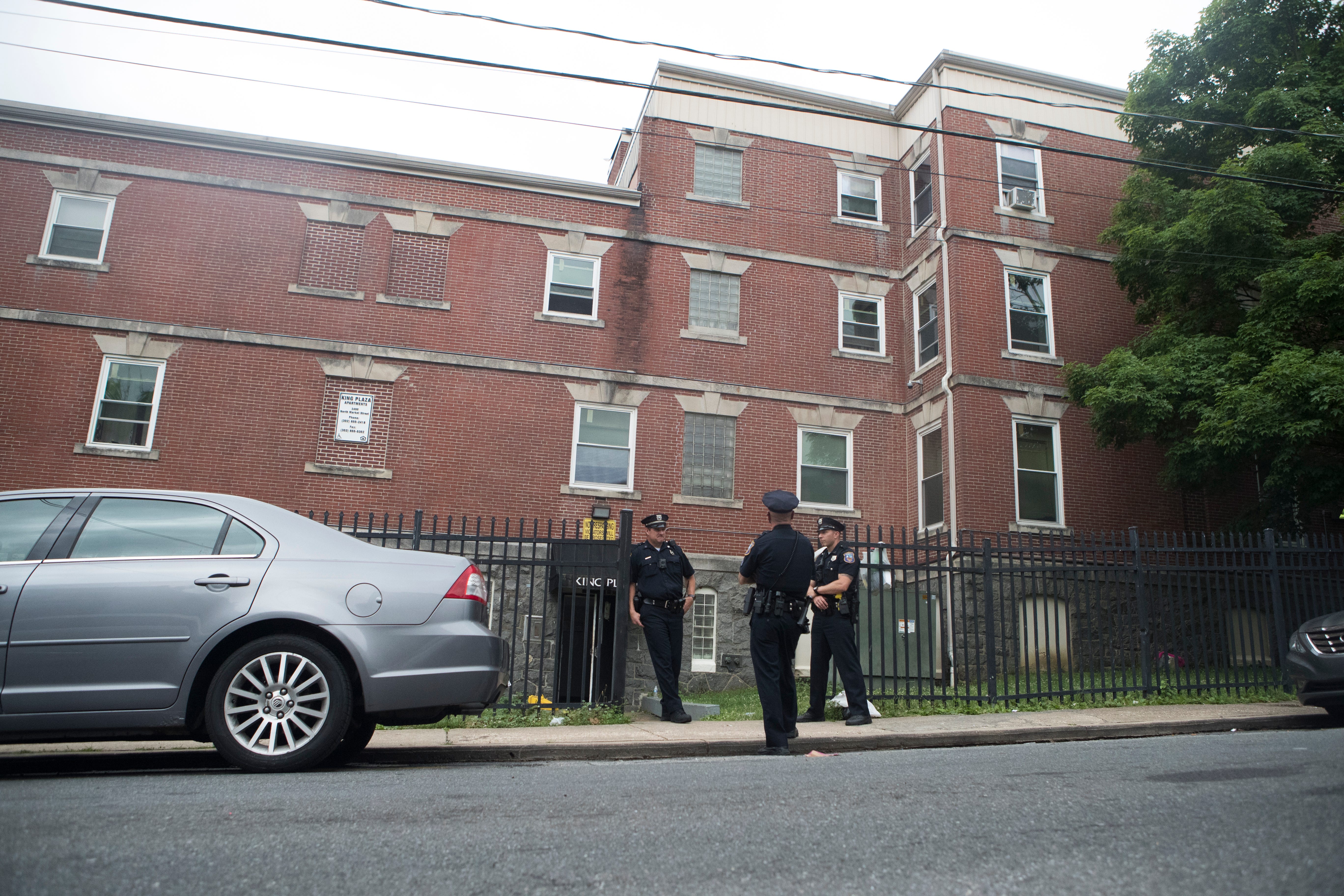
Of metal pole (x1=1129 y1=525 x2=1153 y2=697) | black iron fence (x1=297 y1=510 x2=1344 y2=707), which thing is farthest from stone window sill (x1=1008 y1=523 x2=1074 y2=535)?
metal pole (x1=1129 y1=525 x2=1153 y2=697)

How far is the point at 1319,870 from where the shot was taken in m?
2.80

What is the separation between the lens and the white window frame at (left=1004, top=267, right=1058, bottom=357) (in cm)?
1802

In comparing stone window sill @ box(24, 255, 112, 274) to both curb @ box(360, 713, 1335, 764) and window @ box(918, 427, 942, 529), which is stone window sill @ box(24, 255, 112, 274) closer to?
curb @ box(360, 713, 1335, 764)

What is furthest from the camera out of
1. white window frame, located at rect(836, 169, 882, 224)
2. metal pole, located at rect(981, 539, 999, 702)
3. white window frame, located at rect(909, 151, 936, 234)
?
white window frame, located at rect(836, 169, 882, 224)

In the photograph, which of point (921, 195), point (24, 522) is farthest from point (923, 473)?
point (24, 522)

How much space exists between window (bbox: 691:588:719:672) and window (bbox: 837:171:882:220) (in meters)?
8.47

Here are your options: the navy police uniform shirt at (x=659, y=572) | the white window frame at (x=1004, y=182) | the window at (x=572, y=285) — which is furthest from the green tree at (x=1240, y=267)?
the navy police uniform shirt at (x=659, y=572)

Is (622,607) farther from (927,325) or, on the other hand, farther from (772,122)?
(772,122)

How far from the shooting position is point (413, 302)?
1686cm

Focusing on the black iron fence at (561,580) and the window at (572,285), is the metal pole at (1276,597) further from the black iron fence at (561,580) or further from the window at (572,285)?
the window at (572,285)

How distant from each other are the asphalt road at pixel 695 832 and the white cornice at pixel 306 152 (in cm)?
1382

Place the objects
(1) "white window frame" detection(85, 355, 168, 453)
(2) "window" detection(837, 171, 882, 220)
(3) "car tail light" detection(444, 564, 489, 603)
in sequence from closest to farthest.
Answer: (3) "car tail light" detection(444, 564, 489, 603) → (1) "white window frame" detection(85, 355, 168, 453) → (2) "window" detection(837, 171, 882, 220)

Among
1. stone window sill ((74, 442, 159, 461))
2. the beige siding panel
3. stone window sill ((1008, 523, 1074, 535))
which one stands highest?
the beige siding panel

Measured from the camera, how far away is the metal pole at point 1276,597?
Answer: 1095cm
